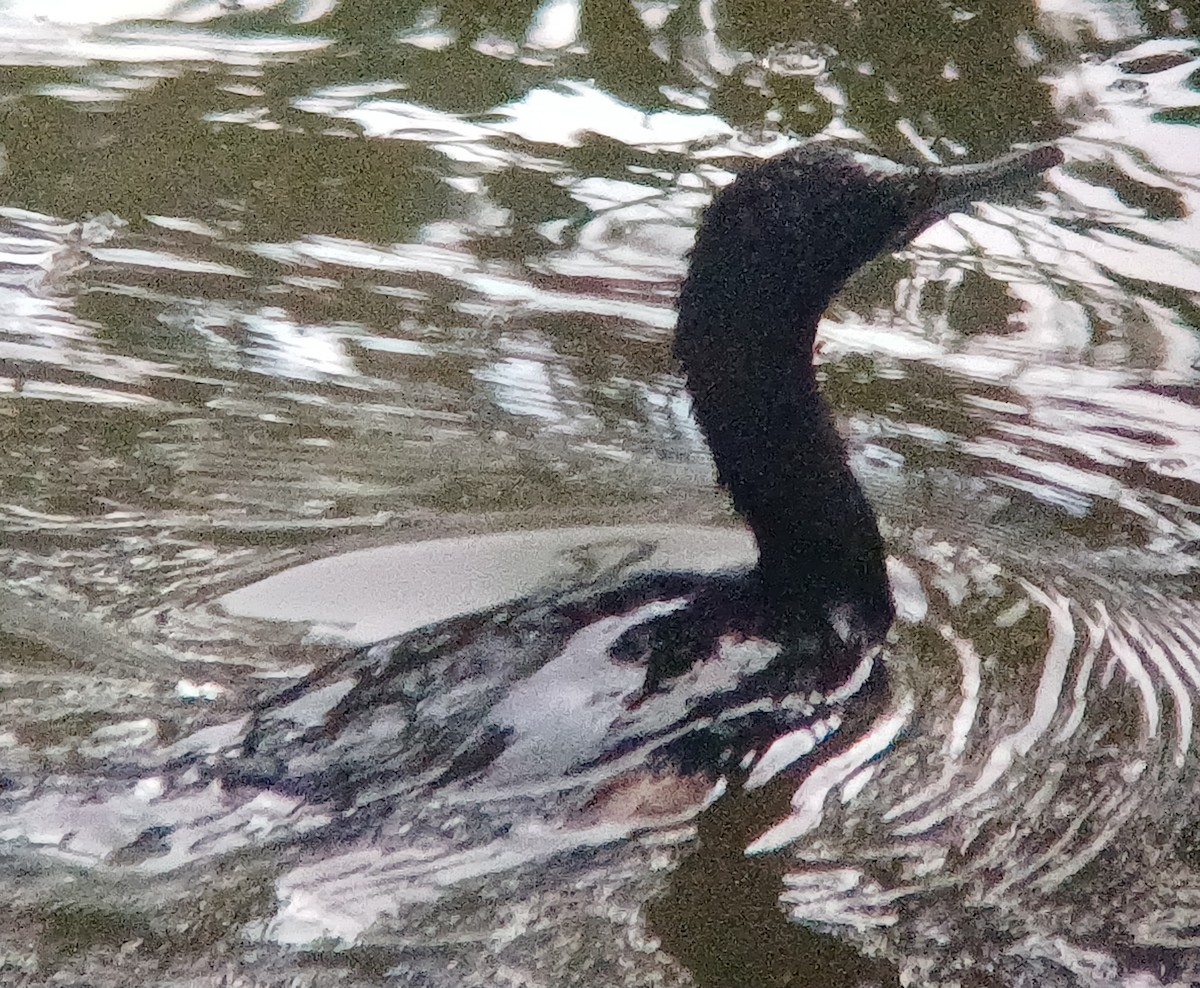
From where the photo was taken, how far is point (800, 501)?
1.72 metres

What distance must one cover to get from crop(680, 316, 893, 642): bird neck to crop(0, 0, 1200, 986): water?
11 centimetres

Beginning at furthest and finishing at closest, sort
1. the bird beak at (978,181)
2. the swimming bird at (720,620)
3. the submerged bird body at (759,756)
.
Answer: the bird beak at (978,181) < the swimming bird at (720,620) < the submerged bird body at (759,756)

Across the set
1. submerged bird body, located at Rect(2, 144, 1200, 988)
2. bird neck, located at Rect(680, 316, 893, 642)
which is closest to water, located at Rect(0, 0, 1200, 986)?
submerged bird body, located at Rect(2, 144, 1200, 988)

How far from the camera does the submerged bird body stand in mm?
1338

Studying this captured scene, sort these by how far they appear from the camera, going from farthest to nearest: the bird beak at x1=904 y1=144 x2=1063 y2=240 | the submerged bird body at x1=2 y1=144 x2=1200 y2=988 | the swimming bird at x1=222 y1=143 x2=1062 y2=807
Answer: the bird beak at x1=904 y1=144 x2=1063 y2=240, the swimming bird at x1=222 y1=143 x2=1062 y2=807, the submerged bird body at x1=2 y1=144 x2=1200 y2=988

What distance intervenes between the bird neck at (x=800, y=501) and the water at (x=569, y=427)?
4.4 inches

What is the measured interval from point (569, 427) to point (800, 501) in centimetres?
58

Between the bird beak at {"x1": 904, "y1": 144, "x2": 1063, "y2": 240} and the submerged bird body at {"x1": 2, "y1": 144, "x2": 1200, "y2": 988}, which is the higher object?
the bird beak at {"x1": 904, "y1": 144, "x2": 1063, "y2": 240}

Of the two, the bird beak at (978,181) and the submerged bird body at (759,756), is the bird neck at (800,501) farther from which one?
the bird beak at (978,181)

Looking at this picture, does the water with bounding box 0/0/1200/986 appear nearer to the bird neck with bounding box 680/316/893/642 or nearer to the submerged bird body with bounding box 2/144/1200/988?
the submerged bird body with bounding box 2/144/1200/988

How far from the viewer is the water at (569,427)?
135 cm

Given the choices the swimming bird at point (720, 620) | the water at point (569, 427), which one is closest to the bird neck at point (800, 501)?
the swimming bird at point (720, 620)

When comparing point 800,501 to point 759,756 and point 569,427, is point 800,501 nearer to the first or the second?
point 759,756

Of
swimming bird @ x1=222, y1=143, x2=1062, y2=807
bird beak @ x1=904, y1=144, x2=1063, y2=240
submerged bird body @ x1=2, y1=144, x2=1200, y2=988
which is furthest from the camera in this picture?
bird beak @ x1=904, y1=144, x2=1063, y2=240
